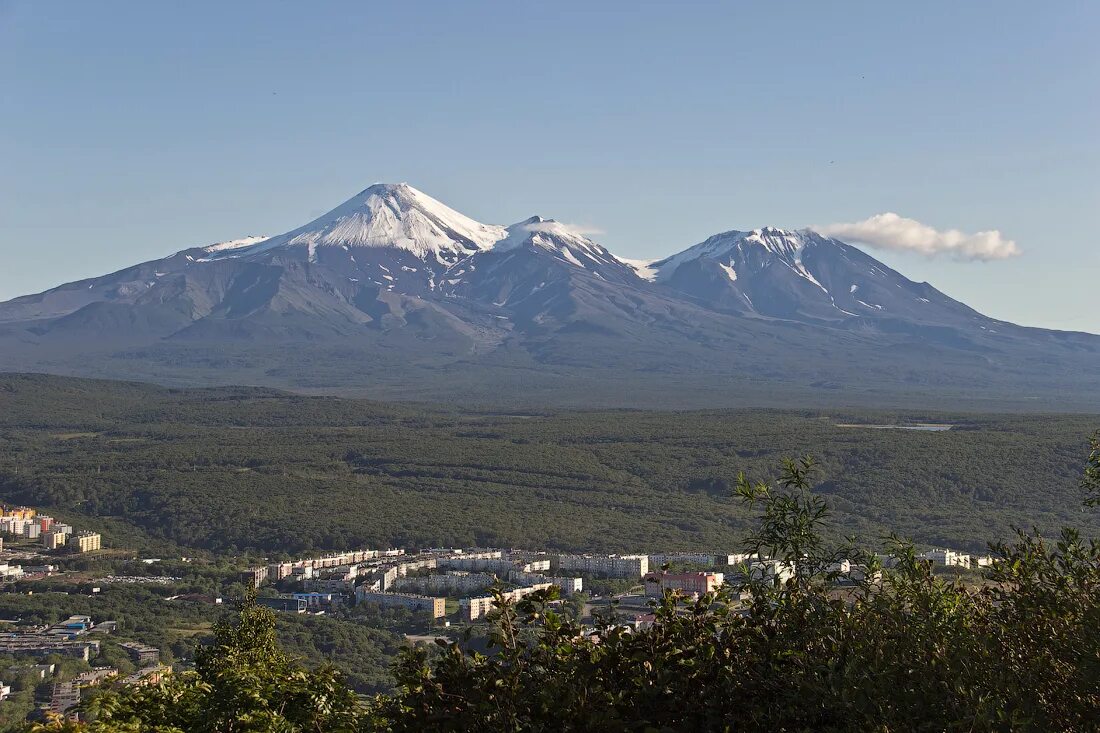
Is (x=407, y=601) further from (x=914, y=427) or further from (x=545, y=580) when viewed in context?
(x=914, y=427)

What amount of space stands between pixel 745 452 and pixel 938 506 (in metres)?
19.7

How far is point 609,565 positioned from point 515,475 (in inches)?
1396

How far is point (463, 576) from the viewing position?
180 feet

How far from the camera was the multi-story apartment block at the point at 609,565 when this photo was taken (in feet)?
187

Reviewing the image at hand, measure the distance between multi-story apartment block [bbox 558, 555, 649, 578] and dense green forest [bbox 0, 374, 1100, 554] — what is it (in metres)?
7.71

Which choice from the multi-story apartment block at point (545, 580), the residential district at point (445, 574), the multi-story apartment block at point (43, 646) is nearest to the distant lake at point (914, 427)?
the residential district at point (445, 574)

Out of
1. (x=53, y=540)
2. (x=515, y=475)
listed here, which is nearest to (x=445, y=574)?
(x=53, y=540)

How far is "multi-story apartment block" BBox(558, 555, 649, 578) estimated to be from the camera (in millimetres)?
57031

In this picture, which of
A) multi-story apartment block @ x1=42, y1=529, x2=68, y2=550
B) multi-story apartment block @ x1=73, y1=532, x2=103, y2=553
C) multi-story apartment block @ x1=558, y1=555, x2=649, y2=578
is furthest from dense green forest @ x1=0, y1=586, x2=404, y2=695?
multi-story apartment block @ x1=42, y1=529, x2=68, y2=550

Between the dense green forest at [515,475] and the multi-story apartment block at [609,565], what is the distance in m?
7.71

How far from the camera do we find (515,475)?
305 ft

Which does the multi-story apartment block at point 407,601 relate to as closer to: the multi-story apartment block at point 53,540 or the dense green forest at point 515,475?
the dense green forest at point 515,475

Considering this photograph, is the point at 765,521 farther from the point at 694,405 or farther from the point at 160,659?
the point at 694,405

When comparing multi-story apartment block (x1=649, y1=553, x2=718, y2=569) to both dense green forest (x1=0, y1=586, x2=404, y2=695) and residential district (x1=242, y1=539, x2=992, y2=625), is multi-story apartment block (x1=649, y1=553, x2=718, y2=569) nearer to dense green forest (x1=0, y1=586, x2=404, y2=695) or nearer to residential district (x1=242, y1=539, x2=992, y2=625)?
residential district (x1=242, y1=539, x2=992, y2=625)
